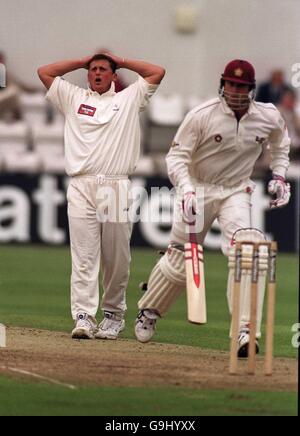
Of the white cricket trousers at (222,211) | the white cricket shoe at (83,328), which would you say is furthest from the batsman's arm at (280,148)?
the white cricket shoe at (83,328)

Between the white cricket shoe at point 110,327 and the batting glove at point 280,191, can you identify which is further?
the white cricket shoe at point 110,327

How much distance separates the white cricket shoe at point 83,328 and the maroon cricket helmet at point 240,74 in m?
1.93

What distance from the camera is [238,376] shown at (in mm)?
8445

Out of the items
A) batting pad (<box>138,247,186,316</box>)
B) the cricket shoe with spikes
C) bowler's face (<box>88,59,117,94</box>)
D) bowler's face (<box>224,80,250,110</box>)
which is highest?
bowler's face (<box>88,59,117,94</box>)

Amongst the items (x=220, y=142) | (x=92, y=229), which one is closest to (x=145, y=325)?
(x=92, y=229)

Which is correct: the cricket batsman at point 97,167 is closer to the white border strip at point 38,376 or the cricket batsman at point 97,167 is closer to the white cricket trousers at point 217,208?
the white cricket trousers at point 217,208

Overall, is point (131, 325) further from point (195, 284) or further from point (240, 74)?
point (240, 74)

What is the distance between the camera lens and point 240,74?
9234 millimetres

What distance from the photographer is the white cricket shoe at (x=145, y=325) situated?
984 centimetres

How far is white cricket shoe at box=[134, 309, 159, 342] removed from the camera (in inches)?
387

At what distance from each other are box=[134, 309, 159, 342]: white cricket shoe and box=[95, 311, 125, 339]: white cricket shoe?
0.25 meters

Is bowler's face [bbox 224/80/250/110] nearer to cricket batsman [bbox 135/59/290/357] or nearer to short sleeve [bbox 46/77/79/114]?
cricket batsman [bbox 135/59/290/357]

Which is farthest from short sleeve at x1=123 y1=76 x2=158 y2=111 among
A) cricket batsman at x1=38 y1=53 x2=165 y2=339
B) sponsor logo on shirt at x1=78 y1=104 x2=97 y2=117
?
sponsor logo on shirt at x1=78 y1=104 x2=97 y2=117

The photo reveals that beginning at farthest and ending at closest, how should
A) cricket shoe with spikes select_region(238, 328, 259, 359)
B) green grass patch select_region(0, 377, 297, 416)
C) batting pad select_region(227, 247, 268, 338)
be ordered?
cricket shoe with spikes select_region(238, 328, 259, 359), batting pad select_region(227, 247, 268, 338), green grass patch select_region(0, 377, 297, 416)
